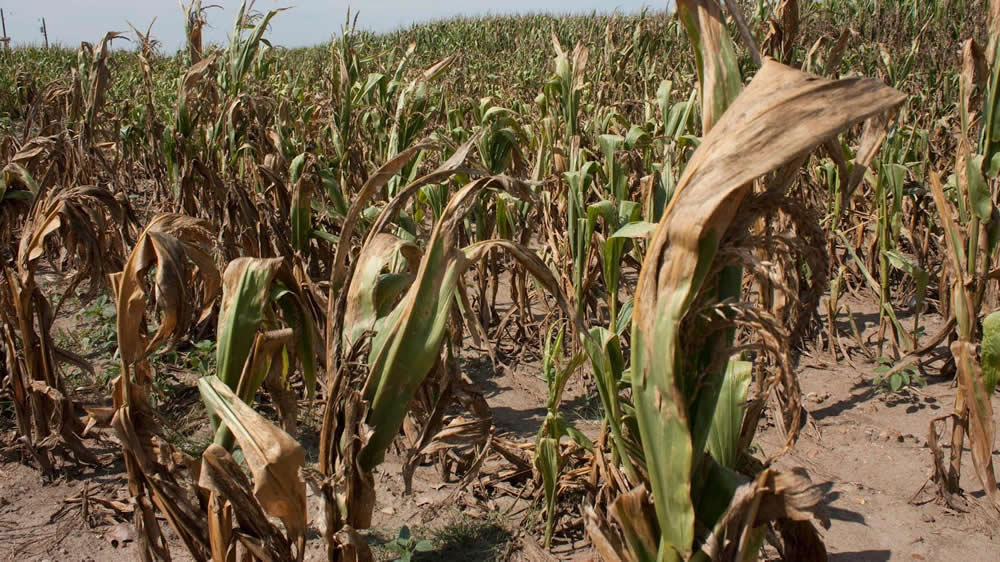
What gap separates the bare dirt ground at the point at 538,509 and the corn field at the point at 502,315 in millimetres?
37

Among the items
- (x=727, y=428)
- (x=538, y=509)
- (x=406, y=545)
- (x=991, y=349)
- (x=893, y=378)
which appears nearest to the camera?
(x=727, y=428)

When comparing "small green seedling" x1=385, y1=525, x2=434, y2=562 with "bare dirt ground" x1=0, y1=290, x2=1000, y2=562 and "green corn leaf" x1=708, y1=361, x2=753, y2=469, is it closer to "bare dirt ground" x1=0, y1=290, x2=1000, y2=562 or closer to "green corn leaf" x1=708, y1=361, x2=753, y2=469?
"bare dirt ground" x1=0, y1=290, x2=1000, y2=562

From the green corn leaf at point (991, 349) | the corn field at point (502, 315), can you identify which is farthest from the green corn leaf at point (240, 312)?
the green corn leaf at point (991, 349)

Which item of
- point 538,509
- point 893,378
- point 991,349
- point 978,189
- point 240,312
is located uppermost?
point 978,189

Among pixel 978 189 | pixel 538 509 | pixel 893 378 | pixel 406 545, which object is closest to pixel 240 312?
pixel 406 545

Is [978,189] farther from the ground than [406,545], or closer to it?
farther from the ground

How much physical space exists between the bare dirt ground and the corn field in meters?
0.04

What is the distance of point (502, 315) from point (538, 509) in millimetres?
1834

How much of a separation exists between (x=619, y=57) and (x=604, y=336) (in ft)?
17.0

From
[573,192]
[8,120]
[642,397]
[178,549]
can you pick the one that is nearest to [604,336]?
[642,397]

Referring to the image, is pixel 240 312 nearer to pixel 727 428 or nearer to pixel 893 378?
pixel 727 428

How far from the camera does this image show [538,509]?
2.45 meters

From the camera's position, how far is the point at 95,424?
2000 millimetres

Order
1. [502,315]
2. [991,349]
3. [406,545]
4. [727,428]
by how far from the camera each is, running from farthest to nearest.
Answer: [502,315]
[406,545]
[991,349]
[727,428]
